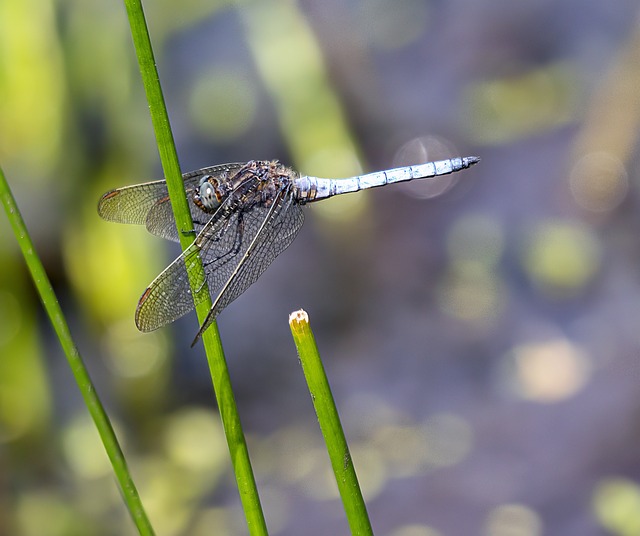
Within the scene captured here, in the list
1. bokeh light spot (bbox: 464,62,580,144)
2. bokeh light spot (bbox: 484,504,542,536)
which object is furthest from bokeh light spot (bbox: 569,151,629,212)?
bokeh light spot (bbox: 484,504,542,536)

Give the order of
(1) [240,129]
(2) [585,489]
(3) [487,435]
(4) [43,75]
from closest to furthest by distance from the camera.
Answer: (2) [585,489] < (3) [487,435] < (4) [43,75] < (1) [240,129]

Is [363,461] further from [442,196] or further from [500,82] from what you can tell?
[500,82]

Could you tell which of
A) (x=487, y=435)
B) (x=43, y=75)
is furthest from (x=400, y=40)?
(x=487, y=435)

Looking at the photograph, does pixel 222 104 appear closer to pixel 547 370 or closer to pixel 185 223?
pixel 547 370

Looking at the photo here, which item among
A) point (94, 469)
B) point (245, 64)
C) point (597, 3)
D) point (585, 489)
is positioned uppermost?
point (245, 64)

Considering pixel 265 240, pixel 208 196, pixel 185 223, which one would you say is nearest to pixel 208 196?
pixel 208 196

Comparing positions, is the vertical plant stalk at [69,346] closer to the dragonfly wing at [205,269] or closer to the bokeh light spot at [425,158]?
the dragonfly wing at [205,269]

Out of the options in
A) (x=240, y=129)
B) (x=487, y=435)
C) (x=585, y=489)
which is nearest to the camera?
(x=585, y=489)
